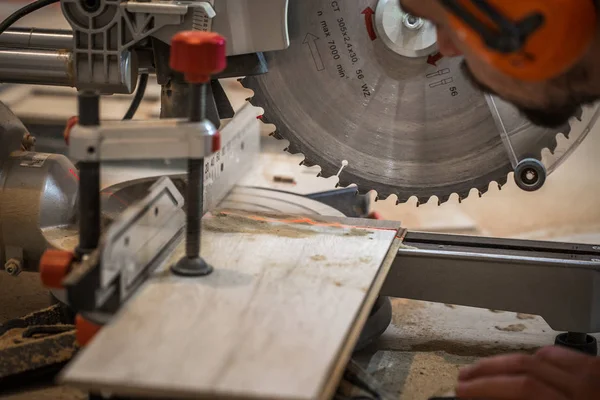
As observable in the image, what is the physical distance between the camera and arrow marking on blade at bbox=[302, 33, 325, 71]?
6.80ft

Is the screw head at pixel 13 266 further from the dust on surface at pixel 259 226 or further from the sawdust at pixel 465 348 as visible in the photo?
the sawdust at pixel 465 348

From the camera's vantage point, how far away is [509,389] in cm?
150

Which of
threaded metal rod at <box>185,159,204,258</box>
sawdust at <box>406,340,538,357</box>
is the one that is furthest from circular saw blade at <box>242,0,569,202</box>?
threaded metal rod at <box>185,159,204,258</box>

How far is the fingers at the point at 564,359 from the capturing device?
5.03 ft

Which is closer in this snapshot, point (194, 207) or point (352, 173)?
point (194, 207)

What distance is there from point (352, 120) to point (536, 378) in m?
0.83

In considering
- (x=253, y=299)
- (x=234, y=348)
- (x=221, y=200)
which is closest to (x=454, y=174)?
(x=221, y=200)

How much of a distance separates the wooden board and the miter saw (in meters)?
0.23

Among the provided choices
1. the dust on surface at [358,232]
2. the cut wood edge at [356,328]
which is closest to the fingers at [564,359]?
the cut wood edge at [356,328]

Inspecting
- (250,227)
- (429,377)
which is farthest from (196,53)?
(429,377)

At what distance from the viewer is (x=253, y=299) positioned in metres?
1.54

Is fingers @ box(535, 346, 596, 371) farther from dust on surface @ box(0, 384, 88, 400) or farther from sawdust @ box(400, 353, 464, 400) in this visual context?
dust on surface @ box(0, 384, 88, 400)

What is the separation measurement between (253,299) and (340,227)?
1.77ft

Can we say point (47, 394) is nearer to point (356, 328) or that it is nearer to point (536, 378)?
point (356, 328)
